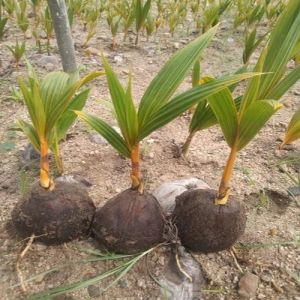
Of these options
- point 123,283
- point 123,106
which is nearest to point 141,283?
point 123,283

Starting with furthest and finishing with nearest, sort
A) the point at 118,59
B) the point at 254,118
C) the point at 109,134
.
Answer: the point at 118,59 < the point at 109,134 < the point at 254,118

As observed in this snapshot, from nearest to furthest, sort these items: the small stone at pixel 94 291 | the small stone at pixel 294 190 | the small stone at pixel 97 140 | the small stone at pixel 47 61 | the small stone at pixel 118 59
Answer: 1. the small stone at pixel 94 291
2. the small stone at pixel 294 190
3. the small stone at pixel 97 140
4. the small stone at pixel 47 61
5. the small stone at pixel 118 59

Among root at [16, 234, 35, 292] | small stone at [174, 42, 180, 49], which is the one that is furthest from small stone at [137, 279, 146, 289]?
small stone at [174, 42, 180, 49]

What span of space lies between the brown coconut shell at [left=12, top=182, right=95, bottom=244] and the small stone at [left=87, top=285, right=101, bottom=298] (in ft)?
0.61

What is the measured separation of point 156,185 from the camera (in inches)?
67.8

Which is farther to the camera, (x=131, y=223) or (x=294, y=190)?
(x=294, y=190)

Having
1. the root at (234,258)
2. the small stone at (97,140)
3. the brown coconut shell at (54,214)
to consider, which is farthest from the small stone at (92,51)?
the root at (234,258)

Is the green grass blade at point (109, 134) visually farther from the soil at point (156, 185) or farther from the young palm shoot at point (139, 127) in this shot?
the soil at point (156, 185)

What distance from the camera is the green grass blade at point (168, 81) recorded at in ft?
3.87

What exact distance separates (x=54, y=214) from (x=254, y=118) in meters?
0.72

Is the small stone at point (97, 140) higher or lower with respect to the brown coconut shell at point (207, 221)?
lower

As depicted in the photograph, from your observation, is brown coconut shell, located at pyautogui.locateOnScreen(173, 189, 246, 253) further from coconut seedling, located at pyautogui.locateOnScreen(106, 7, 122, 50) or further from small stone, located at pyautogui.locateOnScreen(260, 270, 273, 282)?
coconut seedling, located at pyautogui.locateOnScreen(106, 7, 122, 50)

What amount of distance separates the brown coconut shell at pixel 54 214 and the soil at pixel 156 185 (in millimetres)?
72

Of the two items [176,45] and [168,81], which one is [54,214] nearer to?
[168,81]
